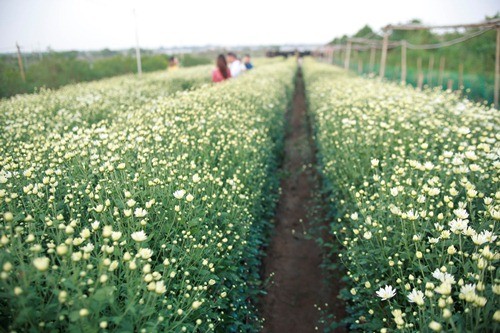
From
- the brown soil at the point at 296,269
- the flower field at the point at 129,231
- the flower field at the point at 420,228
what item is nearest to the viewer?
the flower field at the point at 129,231

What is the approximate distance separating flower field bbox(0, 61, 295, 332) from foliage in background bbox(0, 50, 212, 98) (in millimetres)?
6235

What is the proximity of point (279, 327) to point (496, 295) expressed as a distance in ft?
7.42

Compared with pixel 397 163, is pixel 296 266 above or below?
below

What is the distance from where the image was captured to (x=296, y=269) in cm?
441

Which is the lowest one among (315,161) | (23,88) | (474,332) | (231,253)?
(315,161)

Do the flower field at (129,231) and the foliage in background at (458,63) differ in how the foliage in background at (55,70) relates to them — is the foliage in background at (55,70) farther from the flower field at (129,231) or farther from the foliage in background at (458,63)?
the foliage in background at (458,63)

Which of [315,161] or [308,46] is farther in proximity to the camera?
[308,46]

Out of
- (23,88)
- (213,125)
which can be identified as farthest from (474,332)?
(23,88)

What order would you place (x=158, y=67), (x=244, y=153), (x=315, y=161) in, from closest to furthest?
(x=244, y=153) → (x=315, y=161) → (x=158, y=67)

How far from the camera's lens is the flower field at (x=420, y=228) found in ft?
5.83

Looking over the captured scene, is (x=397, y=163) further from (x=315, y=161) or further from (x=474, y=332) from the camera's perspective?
(x=315, y=161)

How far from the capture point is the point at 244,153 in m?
4.20

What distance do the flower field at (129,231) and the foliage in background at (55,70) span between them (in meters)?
6.24

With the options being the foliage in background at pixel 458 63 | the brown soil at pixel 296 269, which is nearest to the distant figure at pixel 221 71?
the brown soil at pixel 296 269
